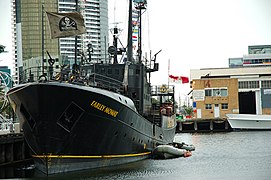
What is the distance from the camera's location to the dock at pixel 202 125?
83.1 meters

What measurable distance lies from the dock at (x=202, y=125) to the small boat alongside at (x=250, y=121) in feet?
7.35

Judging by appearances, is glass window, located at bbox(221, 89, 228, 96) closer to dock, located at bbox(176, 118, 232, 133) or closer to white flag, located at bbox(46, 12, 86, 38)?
dock, located at bbox(176, 118, 232, 133)

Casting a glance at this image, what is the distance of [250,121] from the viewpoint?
7931 cm

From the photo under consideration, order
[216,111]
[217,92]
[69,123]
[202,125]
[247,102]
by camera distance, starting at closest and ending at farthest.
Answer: [69,123] < [202,125] < [216,111] < [217,92] < [247,102]

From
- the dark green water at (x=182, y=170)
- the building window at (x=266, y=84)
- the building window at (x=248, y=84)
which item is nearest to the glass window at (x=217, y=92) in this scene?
the building window at (x=248, y=84)

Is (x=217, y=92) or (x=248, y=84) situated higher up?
(x=248, y=84)

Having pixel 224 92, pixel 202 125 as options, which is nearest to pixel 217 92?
pixel 224 92

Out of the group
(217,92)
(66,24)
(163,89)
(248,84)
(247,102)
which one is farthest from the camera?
(247,102)

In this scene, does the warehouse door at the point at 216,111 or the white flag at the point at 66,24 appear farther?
the warehouse door at the point at 216,111

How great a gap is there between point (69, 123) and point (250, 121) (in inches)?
2374

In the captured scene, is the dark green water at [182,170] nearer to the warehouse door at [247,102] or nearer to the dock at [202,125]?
the dock at [202,125]

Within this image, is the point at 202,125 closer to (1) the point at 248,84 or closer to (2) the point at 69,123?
(1) the point at 248,84

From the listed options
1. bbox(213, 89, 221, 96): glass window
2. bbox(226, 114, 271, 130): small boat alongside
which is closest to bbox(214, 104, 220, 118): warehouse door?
bbox(213, 89, 221, 96): glass window

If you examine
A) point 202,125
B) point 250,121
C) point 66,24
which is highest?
point 66,24
